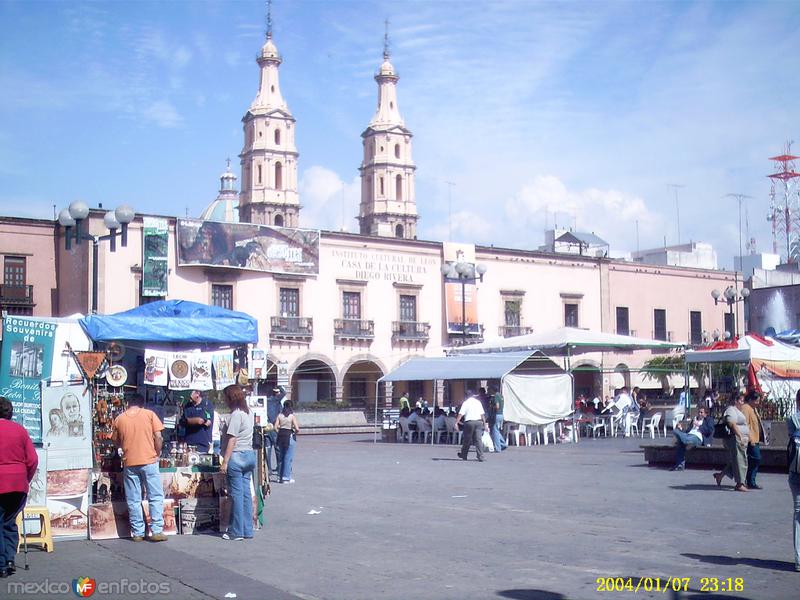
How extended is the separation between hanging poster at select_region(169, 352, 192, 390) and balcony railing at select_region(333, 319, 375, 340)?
31735 millimetres

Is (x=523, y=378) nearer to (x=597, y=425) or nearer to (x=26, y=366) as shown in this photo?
(x=597, y=425)

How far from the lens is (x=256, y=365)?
1258 centimetres

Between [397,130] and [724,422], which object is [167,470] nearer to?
[724,422]

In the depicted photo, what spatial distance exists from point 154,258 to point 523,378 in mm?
18345

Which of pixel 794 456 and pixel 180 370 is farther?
pixel 180 370

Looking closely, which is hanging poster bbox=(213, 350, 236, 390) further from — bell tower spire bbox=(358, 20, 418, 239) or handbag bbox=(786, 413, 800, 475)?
bell tower spire bbox=(358, 20, 418, 239)

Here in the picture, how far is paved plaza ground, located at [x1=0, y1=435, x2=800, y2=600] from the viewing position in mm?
7762

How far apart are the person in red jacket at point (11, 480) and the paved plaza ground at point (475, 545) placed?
29 cm

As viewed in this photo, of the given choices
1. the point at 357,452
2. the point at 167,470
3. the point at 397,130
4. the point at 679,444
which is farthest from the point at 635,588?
the point at 397,130

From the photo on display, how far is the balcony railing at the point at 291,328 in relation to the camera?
42.0 meters

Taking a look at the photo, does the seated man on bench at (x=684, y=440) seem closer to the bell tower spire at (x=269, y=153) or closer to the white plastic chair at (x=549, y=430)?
the white plastic chair at (x=549, y=430)

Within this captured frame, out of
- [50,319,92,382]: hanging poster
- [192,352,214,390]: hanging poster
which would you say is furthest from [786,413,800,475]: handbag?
[50,319,92,382]: hanging poster

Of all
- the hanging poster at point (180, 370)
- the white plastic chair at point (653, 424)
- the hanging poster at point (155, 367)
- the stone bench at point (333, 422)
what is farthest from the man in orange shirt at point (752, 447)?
the stone bench at point (333, 422)

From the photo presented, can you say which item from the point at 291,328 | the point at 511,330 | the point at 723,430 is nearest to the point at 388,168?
the point at 511,330
